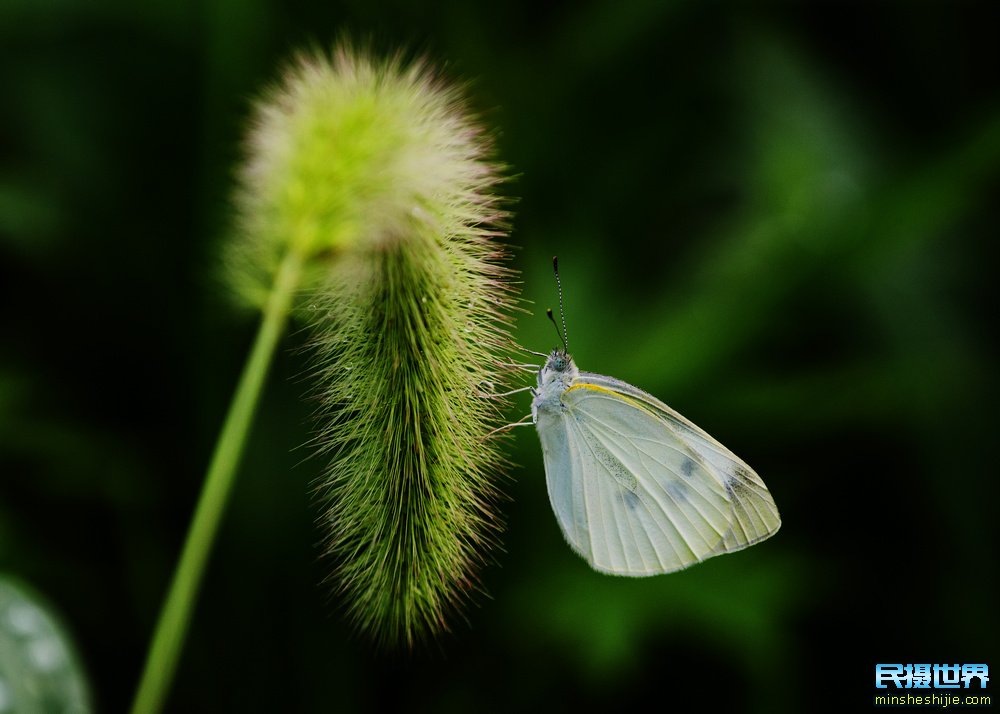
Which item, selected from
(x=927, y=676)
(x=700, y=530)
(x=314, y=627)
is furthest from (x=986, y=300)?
(x=314, y=627)

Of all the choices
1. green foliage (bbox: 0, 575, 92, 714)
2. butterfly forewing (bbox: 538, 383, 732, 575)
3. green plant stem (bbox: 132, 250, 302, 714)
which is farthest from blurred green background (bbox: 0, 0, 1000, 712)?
green plant stem (bbox: 132, 250, 302, 714)

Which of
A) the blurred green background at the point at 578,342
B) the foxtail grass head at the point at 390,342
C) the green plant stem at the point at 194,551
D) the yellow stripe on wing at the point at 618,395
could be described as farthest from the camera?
the blurred green background at the point at 578,342

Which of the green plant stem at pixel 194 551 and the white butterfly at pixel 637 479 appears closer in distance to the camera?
the green plant stem at pixel 194 551

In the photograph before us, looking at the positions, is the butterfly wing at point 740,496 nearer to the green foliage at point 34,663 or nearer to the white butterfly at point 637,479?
the white butterfly at point 637,479

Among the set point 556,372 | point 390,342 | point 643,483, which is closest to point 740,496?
point 643,483

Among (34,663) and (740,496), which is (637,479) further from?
(34,663)

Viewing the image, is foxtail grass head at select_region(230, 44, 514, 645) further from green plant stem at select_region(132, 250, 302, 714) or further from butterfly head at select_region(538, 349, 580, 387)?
butterfly head at select_region(538, 349, 580, 387)

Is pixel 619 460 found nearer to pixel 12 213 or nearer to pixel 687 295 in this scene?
pixel 687 295

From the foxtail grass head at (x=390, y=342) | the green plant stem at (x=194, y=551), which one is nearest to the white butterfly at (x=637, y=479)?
the foxtail grass head at (x=390, y=342)
